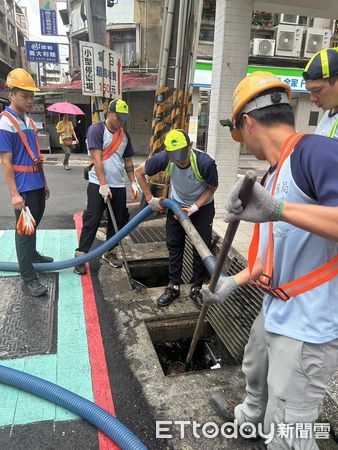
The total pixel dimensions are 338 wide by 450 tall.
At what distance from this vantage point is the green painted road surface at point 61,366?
7.63ft

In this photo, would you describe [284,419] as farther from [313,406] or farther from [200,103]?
[200,103]

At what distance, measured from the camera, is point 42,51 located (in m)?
17.0

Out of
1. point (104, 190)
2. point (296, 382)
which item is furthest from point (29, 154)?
point (296, 382)

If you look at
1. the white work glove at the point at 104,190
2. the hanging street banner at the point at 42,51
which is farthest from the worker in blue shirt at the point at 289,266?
the hanging street banner at the point at 42,51

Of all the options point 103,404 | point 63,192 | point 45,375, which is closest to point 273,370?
point 103,404

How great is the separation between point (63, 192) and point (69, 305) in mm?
5441

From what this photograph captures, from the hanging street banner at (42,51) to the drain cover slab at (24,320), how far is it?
1604 centimetres

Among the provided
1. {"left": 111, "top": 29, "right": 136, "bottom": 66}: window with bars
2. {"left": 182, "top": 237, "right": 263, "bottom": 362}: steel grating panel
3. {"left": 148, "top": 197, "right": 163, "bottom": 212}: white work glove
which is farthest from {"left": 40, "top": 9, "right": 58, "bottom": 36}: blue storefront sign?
{"left": 182, "top": 237, "right": 263, "bottom": 362}: steel grating panel

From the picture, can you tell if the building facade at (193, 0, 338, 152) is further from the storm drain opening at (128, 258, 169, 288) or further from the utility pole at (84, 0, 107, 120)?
the storm drain opening at (128, 258, 169, 288)

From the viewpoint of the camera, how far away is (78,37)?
18.0 metres

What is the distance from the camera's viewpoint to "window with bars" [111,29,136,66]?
1656cm

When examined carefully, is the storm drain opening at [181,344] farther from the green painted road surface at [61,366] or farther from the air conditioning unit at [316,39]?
the air conditioning unit at [316,39]

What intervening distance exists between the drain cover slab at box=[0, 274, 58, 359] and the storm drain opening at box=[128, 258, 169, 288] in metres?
1.07

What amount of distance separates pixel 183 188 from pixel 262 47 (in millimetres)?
13617
